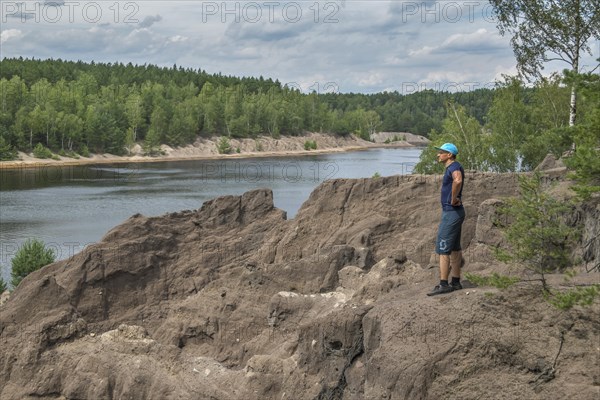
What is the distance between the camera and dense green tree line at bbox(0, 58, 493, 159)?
122m

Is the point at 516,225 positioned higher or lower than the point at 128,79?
lower

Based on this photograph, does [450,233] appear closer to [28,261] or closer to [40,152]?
[28,261]

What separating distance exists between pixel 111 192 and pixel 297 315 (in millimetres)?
65786

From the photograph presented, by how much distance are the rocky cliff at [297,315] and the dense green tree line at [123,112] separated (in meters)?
82.3

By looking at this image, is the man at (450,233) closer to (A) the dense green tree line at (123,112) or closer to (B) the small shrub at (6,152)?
(A) the dense green tree line at (123,112)

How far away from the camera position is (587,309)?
11938 millimetres

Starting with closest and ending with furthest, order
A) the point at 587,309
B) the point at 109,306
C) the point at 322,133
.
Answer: the point at 587,309 → the point at 109,306 → the point at 322,133

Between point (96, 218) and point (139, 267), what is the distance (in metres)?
40.0

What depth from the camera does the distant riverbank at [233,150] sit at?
117m

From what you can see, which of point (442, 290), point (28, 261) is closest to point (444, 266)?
point (442, 290)

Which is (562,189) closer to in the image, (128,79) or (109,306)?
(109,306)

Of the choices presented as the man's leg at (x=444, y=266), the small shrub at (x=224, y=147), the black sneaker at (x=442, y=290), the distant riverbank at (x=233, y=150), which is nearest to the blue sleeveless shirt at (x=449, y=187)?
the man's leg at (x=444, y=266)

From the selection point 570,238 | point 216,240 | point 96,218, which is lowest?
point 96,218

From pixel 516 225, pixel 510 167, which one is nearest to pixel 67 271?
pixel 516 225
